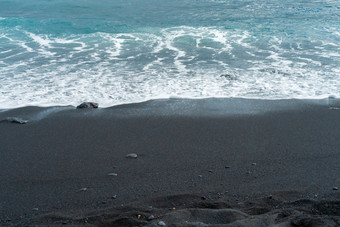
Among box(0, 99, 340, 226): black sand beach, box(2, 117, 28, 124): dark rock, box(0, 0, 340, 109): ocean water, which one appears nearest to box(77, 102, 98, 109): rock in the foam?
box(0, 99, 340, 226): black sand beach

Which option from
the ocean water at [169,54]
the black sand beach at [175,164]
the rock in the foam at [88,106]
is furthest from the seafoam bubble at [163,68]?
the black sand beach at [175,164]

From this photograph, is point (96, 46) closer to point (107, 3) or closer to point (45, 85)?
point (45, 85)

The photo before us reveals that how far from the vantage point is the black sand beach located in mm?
3738

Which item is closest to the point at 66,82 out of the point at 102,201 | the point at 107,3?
the point at 102,201

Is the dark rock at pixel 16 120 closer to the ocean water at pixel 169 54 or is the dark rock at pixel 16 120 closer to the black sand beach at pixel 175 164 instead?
the black sand beach at pixel 175 164

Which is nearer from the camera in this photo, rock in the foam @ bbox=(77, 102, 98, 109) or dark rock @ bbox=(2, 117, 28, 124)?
dark rock @ bbox=(2, 117, 28, 124)

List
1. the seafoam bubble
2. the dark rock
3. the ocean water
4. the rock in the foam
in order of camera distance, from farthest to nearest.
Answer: the ocean water
the seafoam bubble
the rock in the foam
the dark rock

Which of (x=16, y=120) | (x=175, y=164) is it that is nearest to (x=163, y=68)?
(x=16, y=120)

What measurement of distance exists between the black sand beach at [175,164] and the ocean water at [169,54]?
0.84 metres

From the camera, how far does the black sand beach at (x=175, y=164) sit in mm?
3738

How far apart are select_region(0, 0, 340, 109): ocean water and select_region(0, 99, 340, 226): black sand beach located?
836 millimetres

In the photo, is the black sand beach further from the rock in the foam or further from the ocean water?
the ocean water

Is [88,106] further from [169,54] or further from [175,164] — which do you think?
[169,54]

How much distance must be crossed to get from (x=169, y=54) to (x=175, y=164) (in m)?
6.77
